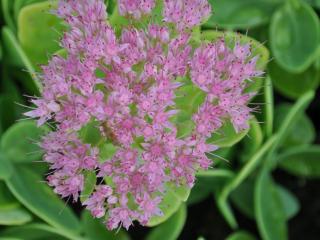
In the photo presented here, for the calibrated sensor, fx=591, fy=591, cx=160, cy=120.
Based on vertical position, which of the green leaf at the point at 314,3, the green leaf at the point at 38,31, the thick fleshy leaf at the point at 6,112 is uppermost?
the green leaf at the point at 38,31

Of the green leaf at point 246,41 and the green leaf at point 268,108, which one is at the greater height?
the green leaf at point 246,41

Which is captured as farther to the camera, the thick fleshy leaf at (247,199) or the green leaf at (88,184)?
the thick fleshy leaf at (247,199)

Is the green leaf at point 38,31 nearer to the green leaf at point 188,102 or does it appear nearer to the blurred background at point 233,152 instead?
the blurred background at point 233,152

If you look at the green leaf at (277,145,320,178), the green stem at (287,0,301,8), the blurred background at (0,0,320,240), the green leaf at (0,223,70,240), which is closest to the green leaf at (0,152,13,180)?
the blurred background at (0,0,320,240)

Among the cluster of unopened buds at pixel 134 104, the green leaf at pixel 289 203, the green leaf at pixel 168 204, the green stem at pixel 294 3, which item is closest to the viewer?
the cluster of unopened buds at pixel 134 104

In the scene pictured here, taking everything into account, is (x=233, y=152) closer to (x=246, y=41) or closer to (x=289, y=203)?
(x=289, y=203)

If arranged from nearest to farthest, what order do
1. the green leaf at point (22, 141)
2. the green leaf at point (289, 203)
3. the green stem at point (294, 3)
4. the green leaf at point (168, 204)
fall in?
the green leaf at point (168, 204)
the green leaf at point (22, 141)
the green stem at point (294, 3)
the green leaf at point (289, 203)

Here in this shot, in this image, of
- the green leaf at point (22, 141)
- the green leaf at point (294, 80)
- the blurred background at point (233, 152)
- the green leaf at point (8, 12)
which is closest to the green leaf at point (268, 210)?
the blurred background at point (233, 152)
